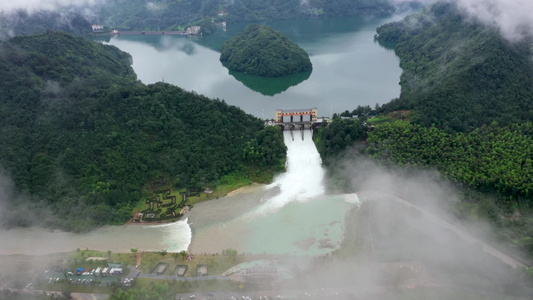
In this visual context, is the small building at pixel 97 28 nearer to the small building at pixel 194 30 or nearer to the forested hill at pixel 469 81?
the small building at pixel 194 30

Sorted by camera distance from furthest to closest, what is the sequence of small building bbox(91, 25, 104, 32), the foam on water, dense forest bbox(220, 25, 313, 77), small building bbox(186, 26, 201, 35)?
small building bbox(91, 25, 104, 32) → small building bbox(186, 26, 201, 35) → dense forest bbox(220, 25, 313, 77) → the foam on water

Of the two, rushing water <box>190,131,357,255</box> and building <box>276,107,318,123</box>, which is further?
building <box>276,107,318,123</box>

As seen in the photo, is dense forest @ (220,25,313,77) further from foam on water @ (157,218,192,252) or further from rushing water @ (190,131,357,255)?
foam on water @ (157,218,192,252)

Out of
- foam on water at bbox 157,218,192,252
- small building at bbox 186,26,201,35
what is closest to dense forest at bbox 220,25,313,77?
small building at bbox 186,26,201,35

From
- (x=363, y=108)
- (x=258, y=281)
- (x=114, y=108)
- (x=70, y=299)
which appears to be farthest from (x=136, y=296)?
(x=363, y=108)

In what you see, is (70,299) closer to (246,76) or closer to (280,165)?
(280,165)

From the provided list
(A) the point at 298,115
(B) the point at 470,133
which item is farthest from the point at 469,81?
(A) the point at 298,115

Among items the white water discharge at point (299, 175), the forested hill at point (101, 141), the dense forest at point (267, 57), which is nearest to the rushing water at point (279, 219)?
the white water discharge at point (299, 175)
